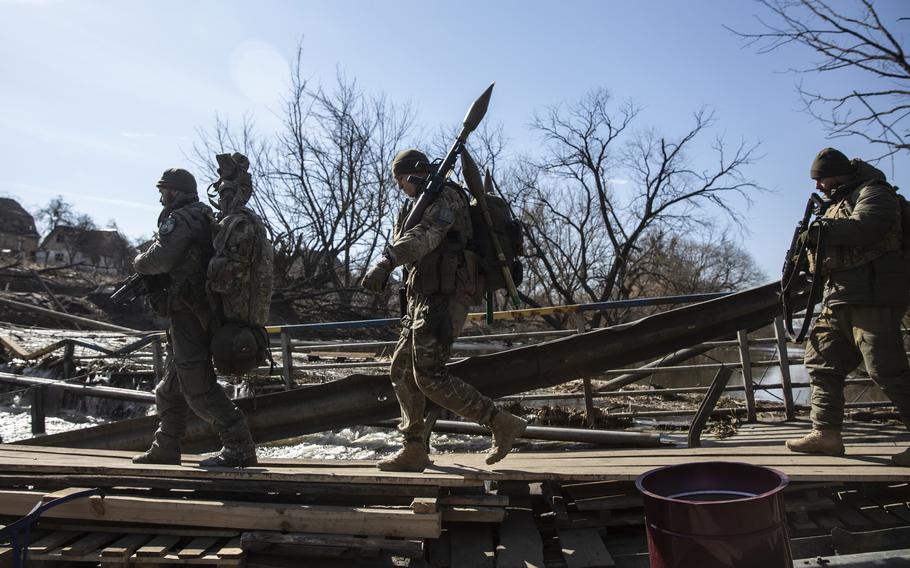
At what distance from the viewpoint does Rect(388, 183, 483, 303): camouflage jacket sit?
3594 millimetres

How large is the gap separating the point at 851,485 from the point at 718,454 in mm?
730

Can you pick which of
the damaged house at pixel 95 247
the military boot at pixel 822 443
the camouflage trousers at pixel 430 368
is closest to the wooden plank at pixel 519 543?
the camouflage trousers at pixel 430 368

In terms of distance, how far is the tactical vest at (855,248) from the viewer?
12.5ft

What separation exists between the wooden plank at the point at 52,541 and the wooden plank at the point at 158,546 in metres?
0.48

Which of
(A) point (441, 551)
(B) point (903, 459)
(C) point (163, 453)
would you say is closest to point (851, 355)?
(B) point (903, 459)

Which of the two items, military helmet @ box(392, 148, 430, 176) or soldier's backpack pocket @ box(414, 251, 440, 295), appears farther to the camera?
military helmet @ box(392, 148, 430, 176)

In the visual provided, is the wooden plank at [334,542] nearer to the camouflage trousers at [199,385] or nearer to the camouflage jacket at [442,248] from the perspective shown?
the camouflage trousers at [199,385]

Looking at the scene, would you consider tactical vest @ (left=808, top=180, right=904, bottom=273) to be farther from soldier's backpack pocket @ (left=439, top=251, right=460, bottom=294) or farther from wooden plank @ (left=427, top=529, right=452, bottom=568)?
wooden plank @ (left=427, top=529, right=452, bottom=568)

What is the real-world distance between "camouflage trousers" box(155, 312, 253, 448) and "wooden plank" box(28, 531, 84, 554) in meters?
0.83

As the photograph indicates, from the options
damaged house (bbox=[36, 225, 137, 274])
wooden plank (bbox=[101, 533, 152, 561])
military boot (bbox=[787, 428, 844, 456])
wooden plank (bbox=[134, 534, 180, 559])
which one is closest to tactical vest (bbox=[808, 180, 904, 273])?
military boot (bbox=[787, 428, 844, 456])

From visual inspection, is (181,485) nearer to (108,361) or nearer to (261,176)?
(108,361)

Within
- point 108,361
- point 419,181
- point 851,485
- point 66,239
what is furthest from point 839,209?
point 66,239

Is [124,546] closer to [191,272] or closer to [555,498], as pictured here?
[191,272]

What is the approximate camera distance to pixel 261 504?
11.2ft
